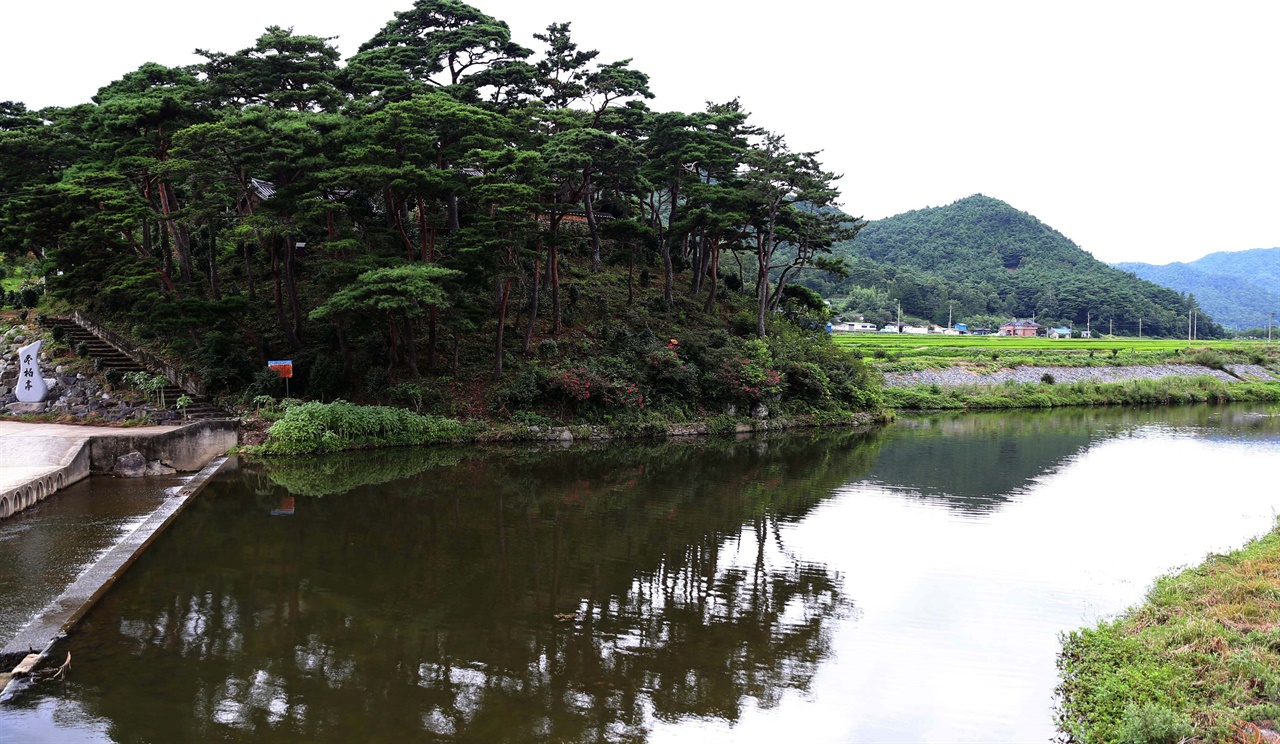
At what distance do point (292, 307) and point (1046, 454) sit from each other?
21.5m

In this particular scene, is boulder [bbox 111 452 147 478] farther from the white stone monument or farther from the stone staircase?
the white stone monument

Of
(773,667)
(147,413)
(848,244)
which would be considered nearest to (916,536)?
(773,667)

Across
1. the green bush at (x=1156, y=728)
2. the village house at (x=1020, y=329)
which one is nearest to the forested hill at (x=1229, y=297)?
the village house at (x=1020, y=329)

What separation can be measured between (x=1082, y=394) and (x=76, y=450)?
126ft

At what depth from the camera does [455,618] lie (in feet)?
26.6

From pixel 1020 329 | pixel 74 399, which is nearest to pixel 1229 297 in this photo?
pixel 1020 329

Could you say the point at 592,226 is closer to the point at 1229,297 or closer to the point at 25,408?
the point at 25,408

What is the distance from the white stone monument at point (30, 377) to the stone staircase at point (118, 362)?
129 cm

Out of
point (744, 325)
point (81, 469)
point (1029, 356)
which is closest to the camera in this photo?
point (81, 469)

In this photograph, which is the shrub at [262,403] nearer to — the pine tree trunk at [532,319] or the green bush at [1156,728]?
the pine tree trunk at [532,319]

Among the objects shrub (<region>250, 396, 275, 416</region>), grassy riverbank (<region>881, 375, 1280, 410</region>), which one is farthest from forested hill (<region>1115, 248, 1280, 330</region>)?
shrub (<region>250, 396, 275, 416</region>)

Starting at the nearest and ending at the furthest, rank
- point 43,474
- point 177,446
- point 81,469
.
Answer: point 43,474 → point 81,469 → point 177,446

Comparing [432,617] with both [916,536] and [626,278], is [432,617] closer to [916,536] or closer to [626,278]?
[916,536]

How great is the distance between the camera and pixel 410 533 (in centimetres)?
1147
